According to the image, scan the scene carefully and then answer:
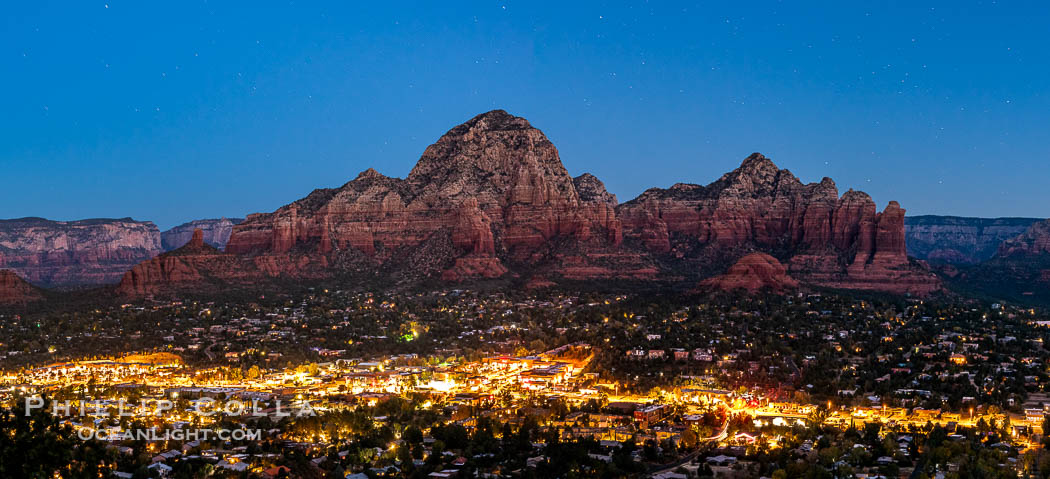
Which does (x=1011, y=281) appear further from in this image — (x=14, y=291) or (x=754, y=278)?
(x=14, y=291)

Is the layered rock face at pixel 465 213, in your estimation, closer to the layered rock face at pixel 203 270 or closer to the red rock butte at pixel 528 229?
the red rock butte at pixel 528 229

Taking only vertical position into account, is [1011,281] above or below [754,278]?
below

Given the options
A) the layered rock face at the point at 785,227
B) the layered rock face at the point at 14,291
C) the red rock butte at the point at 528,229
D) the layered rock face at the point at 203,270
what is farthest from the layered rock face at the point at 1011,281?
the layered rock face at the point at 14,291

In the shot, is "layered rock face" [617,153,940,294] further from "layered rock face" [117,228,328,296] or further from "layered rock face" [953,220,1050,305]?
"layered rock face" [117,228,328,296]

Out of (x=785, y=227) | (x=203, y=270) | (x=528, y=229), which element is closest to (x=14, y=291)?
(x=203, y=270)

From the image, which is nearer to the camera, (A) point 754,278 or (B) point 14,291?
(A) point 754,278

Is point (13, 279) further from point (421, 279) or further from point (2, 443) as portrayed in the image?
point (2, 443)

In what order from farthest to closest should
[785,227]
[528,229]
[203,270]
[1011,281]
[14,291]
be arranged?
[1011,281] < [785,227] < [528,229] < [203,270] < [14,291]
